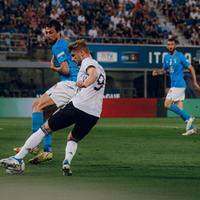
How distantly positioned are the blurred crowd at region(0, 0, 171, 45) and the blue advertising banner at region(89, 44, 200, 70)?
0.68 metres

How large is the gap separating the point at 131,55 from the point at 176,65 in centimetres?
1779

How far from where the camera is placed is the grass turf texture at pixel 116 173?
905 centimetres

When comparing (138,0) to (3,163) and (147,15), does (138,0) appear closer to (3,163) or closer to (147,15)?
(147,15)

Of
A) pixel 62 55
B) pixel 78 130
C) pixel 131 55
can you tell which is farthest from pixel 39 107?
A: pixel 131 55

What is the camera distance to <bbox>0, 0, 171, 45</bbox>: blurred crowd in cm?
3772

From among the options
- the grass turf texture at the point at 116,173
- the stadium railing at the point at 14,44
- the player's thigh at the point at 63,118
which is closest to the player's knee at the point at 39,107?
the grass turf texture at the point at 116,173

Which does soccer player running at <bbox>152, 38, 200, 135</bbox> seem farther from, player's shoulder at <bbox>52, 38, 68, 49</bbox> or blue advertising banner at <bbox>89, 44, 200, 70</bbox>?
blue advertising banner at <bbox>89, 44, 200, 70</bbox>

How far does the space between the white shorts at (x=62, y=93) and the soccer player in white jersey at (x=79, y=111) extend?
179 cm

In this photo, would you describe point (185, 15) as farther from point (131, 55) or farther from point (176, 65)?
point (176, 65)

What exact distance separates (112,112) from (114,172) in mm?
24836

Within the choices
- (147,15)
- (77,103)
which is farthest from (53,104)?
(147,15)

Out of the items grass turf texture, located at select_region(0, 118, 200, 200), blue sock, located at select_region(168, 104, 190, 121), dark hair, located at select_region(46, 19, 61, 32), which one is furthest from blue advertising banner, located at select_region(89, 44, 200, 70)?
dark hair, located at select_region(46, 19, 61, 32)

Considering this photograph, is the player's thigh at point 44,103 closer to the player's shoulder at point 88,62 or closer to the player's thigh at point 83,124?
the player's thigh at point 83,124

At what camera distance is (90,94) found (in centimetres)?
1107
